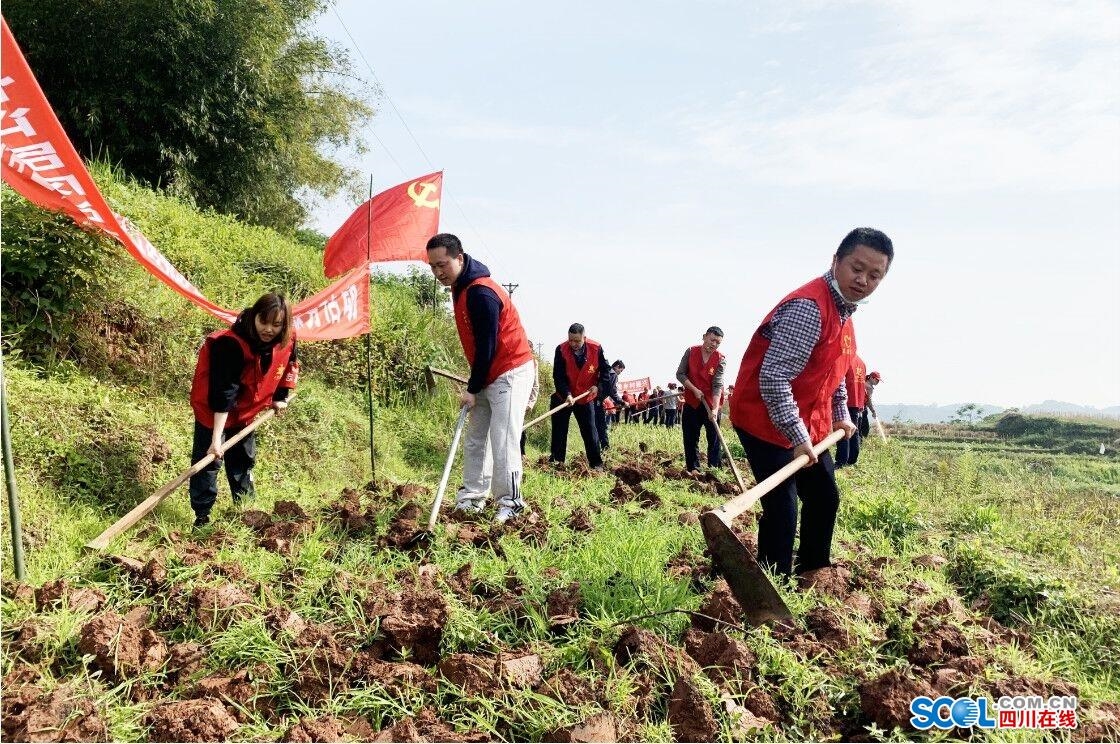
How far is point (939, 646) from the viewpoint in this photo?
2812 millimetres

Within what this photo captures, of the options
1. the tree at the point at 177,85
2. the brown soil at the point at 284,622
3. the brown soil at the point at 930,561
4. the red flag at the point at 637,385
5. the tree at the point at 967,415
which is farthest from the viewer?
the tree at the point at 967,415

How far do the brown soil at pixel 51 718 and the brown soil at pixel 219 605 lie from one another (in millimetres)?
543

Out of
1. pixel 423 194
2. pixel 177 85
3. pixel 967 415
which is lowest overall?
pixel 967 415

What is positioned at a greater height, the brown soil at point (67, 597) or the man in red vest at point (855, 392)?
the man in red vest at point (855, 392)

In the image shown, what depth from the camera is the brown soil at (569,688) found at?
244cm

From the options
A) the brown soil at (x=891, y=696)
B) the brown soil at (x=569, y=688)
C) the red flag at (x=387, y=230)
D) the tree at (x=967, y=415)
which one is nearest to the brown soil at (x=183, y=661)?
the brown soil at (x=569, y=688)

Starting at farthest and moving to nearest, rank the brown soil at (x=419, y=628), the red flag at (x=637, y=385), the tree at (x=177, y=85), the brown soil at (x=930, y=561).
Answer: the red flag at (x=637, y=385) < the tree at (x=177, y=85) < the brown soil at (x=930, y=561) < the brown soil at (x=419, y=628)

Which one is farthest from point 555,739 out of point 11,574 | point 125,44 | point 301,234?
point 301,234

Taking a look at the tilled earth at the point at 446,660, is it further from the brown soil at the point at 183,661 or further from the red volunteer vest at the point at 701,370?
the red volunteer vest at the point at 701,370

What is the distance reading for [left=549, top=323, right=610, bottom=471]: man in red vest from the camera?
827 cm

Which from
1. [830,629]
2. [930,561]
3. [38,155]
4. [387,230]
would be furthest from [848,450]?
[38,155]

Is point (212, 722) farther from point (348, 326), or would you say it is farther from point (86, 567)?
point (348, 326)

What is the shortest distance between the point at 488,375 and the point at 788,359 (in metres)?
2.14

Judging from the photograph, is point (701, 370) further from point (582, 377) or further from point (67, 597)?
point (67, 597)
